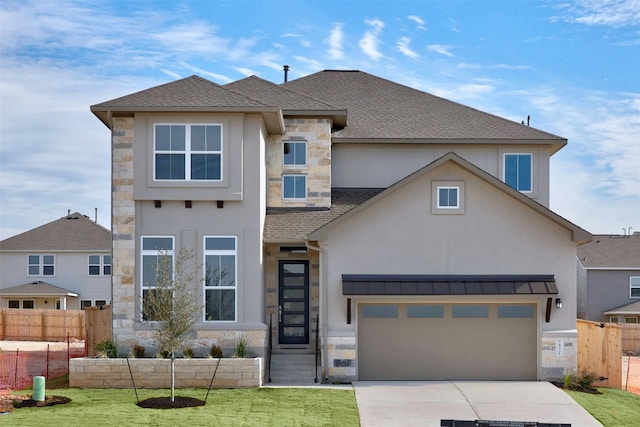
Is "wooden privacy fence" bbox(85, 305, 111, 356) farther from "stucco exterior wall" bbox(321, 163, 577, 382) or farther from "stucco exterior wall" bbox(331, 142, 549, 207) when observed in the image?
"stucco exterior wall" bbox(331, 142, 549, 207)

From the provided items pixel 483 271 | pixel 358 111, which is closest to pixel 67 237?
pixel 358 111

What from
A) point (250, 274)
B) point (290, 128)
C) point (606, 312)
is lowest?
point (606, 312)

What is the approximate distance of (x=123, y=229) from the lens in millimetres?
19188

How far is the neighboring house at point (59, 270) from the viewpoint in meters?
42.7

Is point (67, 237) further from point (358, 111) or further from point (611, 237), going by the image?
point (611, 237)

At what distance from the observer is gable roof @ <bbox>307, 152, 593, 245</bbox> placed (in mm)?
19234

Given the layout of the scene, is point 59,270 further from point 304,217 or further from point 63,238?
point 304,217

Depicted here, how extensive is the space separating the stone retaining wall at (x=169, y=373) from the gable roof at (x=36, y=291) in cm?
2497

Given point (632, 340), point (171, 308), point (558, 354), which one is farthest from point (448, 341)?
point (632, 340)

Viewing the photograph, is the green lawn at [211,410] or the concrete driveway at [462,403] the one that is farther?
the concrete driveway at [462,403]

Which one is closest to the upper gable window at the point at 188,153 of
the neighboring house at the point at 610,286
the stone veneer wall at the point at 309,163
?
the stone veneer wall at the point at 309,163

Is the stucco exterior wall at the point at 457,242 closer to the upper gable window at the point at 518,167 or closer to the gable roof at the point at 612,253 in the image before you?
the upper gable window at the point at 518,167

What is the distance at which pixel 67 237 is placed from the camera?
43656mm

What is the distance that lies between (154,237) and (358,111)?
8846mm
